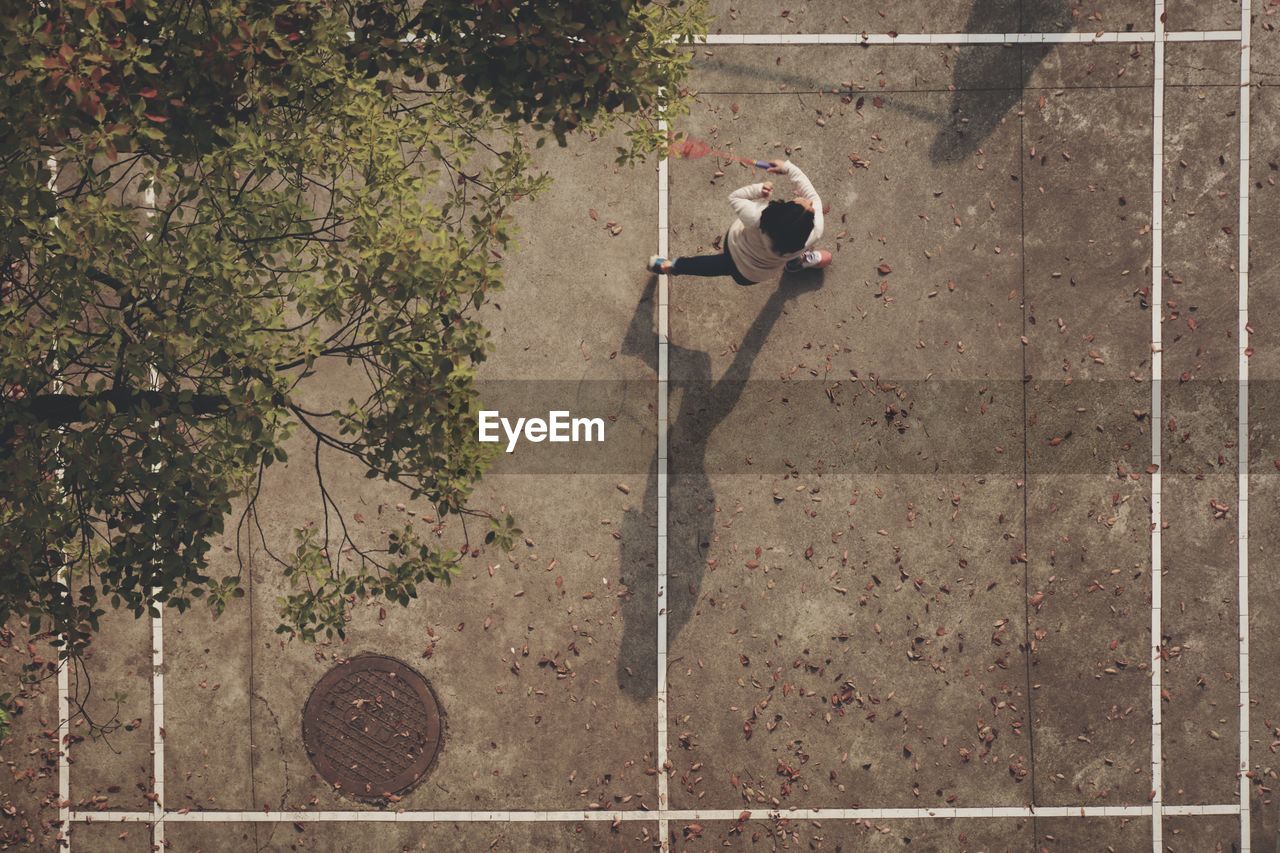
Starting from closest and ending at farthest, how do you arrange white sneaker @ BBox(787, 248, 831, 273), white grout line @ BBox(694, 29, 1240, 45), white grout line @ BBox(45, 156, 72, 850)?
white sneaker @ BBox(787, 248, 831, 273)
white grout line @ BBox(45, 156, 72, 850)
white grout line @ BBox(694, 29, 1240, 45)

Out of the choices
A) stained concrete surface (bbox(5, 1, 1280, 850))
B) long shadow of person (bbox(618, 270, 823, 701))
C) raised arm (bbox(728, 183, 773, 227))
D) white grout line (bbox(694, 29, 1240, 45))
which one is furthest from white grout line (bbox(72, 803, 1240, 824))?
white grout line (bbox(694, 29, 1240, 45))

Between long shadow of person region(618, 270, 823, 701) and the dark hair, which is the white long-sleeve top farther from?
long shadow of person region(618, 270, 823, 701)

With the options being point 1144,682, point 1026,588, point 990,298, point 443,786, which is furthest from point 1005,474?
point 443,786

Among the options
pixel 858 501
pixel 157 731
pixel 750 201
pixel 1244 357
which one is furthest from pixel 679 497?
pixel 1244 357

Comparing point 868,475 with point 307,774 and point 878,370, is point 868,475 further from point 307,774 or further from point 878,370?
point 307,774

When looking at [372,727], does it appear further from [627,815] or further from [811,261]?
[811,261]

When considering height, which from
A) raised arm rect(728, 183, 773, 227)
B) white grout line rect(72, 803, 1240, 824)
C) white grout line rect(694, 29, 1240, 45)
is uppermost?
white grout line rect(694, 29, 1240, 45)

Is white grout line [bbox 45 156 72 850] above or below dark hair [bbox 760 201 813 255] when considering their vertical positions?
below
